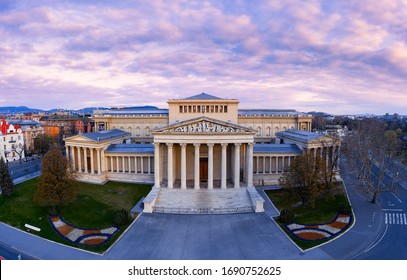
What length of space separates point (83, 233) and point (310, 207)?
34223mm

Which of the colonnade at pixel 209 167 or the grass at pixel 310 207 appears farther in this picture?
the colonnade at pixel 209 167

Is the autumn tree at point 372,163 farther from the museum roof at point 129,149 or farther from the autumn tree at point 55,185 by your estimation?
the autumn tree at point 55,185

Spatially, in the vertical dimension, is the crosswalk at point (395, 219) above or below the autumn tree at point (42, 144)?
below

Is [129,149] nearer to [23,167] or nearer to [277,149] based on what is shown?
[277,149]

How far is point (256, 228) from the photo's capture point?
121 ft

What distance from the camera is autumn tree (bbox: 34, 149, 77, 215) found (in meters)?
40.0

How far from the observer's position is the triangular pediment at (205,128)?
163ft

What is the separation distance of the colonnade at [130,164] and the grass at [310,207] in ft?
85.7

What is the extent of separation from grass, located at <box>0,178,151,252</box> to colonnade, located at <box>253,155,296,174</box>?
24140 millimetres

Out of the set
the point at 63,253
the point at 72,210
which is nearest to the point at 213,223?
the point at 63,253

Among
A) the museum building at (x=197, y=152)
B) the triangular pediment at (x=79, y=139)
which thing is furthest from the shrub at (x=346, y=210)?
the triangular pediment at (x=79, y=139)

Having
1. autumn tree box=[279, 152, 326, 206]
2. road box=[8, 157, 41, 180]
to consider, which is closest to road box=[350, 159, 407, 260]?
autumn tree box=[279, 152, 326, 206]

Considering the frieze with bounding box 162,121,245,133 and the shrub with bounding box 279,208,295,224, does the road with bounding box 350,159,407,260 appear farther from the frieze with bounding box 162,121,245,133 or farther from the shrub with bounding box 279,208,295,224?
the frieze with bounding box 162,121,245,133

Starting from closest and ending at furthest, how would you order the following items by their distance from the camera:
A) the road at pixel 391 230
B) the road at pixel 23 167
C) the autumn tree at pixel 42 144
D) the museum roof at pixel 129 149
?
1. the road at pixel 391 230
2. the museum roof at pixel 129 149
3. the road at pixel 23 167
4. the autumn tree at pixel 42 144
